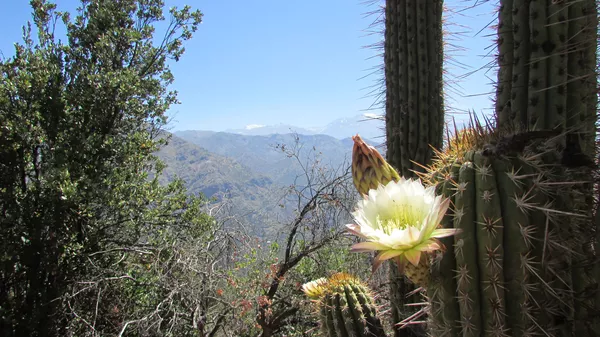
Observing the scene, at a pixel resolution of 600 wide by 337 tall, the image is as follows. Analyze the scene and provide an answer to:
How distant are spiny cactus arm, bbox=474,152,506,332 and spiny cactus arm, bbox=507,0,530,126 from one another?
0.35m

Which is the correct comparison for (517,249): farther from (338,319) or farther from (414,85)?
(414,85)

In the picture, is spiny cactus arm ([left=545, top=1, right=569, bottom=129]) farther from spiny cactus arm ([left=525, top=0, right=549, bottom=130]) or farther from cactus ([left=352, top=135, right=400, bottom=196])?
cactus ([left=352, top=135, right=400, bottom=196])

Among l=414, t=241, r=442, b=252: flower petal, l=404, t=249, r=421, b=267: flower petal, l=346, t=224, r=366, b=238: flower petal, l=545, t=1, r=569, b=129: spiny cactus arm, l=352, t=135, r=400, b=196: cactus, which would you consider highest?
l=545, t=1, r=569, b=129: spiny cactus arm

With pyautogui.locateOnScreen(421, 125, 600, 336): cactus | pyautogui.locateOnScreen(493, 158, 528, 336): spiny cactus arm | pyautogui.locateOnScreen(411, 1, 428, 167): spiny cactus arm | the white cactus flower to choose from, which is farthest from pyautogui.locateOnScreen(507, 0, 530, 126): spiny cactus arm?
pyautogui.locateOnScreen(411, 1, 428, 167): spiny cactus arm

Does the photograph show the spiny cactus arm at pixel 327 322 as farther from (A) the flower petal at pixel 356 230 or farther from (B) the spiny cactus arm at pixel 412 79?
(A) the flower petal at pixel 356 230

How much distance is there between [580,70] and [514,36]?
0.68 ft

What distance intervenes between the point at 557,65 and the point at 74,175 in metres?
5.04

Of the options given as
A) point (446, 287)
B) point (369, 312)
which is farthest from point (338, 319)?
point (446, 287)

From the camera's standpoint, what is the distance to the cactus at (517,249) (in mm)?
879

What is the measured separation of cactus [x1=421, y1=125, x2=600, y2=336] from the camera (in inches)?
34.6

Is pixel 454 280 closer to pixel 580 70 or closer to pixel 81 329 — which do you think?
pixel 580 70

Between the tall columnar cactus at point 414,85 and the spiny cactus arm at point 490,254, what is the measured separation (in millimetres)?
1371

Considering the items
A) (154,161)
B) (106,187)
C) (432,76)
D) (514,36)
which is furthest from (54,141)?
(514,36)

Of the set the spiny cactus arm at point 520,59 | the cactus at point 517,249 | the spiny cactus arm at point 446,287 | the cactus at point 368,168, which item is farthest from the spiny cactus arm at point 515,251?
the cactus at point 368,168
